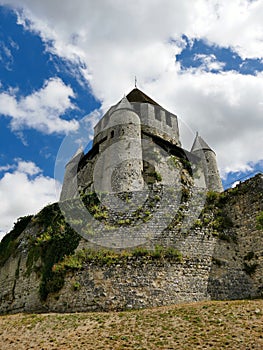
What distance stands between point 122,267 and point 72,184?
678 inches

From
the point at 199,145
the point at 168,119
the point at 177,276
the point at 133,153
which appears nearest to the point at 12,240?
the point at 133,153

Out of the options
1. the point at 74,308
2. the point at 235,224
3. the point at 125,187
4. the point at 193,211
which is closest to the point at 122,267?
the point at 74,308

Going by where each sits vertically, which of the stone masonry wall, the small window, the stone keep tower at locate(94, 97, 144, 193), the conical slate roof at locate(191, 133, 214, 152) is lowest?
the stone masonry wall

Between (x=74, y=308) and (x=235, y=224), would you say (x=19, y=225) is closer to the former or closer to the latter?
(x=74, y=308)

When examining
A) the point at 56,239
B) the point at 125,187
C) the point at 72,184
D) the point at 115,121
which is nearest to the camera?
the point at 56,239

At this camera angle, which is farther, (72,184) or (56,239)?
(72,184)

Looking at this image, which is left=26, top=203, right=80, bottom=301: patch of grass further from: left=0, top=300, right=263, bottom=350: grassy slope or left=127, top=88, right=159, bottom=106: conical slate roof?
left=127, top=88, right=159, bottom=106: conical slate roof

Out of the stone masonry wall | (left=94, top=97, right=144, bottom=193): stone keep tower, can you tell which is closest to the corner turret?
(left=94, top=97, right=144, bottom=193): stone keep tower

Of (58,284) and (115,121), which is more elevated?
(115,121)

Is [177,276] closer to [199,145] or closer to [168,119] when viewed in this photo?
[168,119]

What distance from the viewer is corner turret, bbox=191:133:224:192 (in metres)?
26.3

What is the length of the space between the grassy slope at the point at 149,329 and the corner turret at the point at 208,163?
16.2 m

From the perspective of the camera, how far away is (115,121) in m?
23.0

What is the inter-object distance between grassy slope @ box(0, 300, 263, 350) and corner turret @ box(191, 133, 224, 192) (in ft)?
53.1
